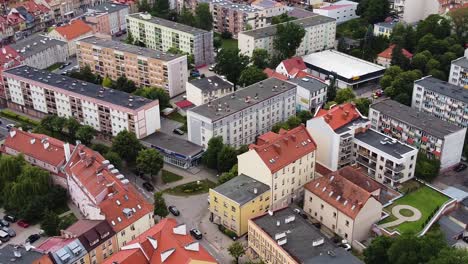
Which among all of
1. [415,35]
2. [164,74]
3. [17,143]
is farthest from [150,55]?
[415,35]

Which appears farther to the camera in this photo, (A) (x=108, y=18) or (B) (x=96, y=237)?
(A) (x=108, y=18)

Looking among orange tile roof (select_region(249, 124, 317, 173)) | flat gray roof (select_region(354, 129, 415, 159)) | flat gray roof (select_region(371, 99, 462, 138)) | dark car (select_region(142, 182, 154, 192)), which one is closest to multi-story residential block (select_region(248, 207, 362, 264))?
orange tile roof (select_region(249, 124, 317, 173))

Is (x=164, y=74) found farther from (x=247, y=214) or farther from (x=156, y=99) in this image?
(x=247, y=214)

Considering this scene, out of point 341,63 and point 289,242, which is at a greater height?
point 341,63

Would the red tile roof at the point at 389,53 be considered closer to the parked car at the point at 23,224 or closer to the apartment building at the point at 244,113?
the apartment building at the point at 244,113

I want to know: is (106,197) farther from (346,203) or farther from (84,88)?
(84,88)

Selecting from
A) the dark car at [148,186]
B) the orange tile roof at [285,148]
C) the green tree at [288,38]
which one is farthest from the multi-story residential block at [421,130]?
the dark car at [148,186]

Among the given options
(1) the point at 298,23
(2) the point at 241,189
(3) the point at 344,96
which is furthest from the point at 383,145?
(1) the point at 298,23
